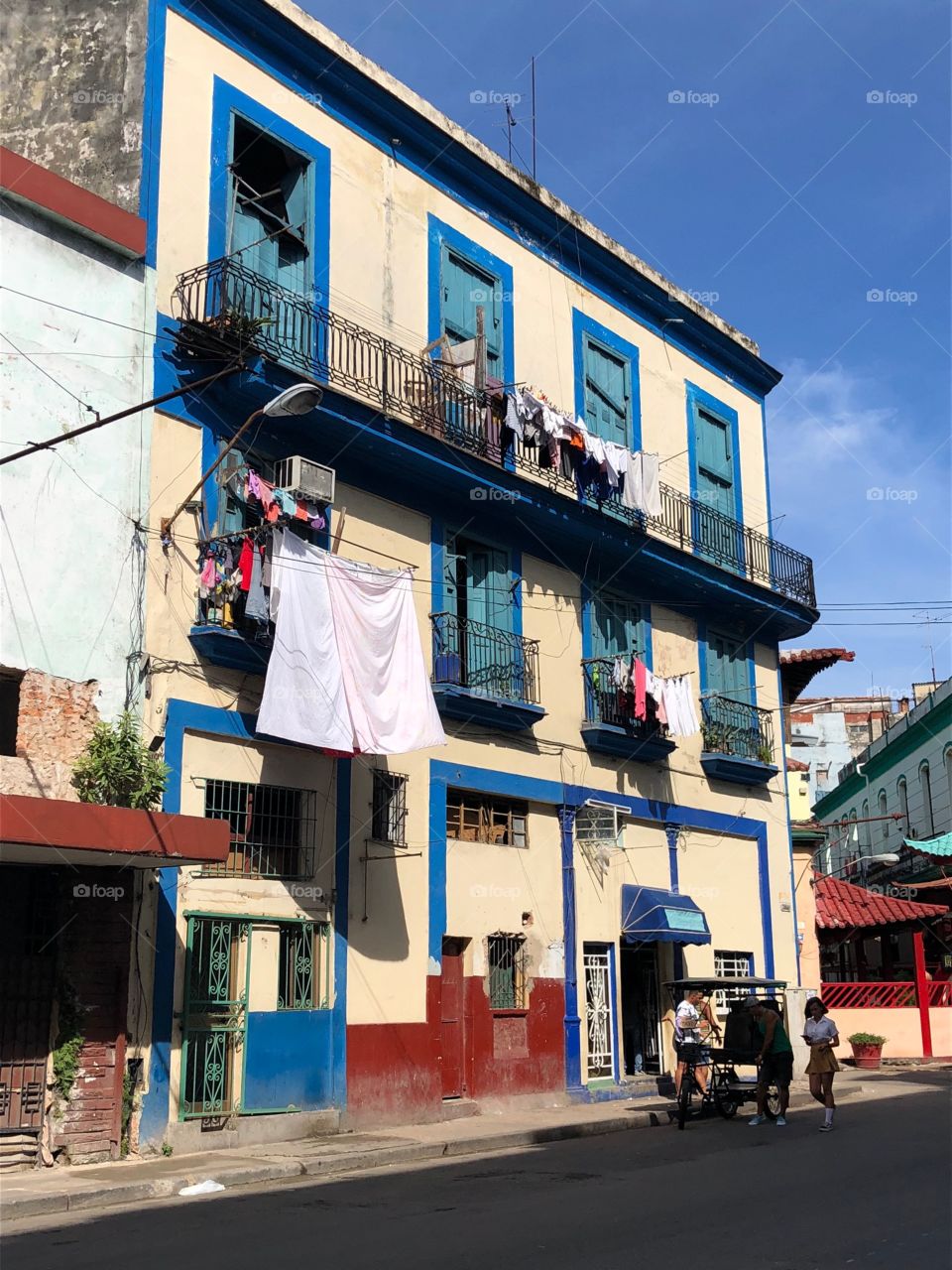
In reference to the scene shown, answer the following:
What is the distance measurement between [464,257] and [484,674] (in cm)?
619

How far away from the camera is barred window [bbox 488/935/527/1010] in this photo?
17.7 meters

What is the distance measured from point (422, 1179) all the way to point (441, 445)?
922 centimetres

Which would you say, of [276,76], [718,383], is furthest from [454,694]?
[718,383]

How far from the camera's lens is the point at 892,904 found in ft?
93.4

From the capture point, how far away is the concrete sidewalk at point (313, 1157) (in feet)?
34.2

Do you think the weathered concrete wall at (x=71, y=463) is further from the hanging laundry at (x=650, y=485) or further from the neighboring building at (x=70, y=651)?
the hanging laundry at (x=650, y=485)

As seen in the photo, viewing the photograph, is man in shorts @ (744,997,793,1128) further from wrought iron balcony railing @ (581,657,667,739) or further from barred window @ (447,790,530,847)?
wrought iron balcony railing @ (581,657,667,739)

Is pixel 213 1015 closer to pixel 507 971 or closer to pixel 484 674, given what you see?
pixel 507 971

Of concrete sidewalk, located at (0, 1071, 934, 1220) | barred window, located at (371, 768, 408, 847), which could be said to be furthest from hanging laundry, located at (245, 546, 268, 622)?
concrete sidewalk, located at (0, 1071, 934, 1220)

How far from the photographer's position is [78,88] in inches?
616

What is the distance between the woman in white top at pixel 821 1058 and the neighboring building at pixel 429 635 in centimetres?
441

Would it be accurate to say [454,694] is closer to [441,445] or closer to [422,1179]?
[441,445]

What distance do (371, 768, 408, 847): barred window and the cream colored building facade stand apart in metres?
0.04

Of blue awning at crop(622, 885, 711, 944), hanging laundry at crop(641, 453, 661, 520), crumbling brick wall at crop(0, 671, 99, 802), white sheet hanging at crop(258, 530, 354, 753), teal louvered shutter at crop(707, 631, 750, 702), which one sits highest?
hanging laundry at crop(641, 453, 661, 520)
